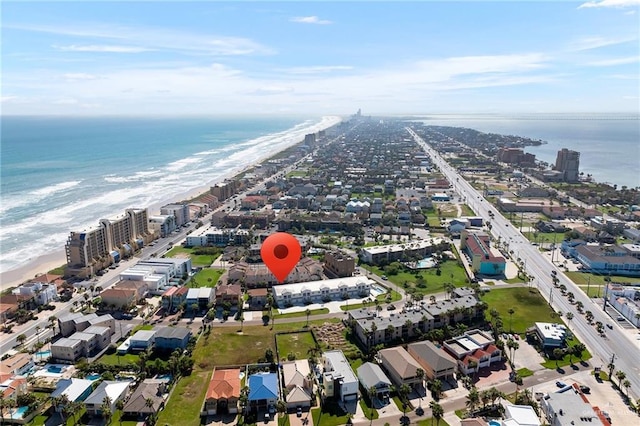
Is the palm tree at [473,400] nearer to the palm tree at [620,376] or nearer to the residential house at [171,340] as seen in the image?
the palm tree at [620,376]

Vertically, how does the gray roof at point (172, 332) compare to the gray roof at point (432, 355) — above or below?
above

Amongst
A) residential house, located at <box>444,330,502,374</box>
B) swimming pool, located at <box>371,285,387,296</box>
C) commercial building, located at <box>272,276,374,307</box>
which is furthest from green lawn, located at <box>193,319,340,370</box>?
residential house, located at <box>444,330,502,374</box>

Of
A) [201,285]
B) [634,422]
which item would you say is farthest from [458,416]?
[201,285]

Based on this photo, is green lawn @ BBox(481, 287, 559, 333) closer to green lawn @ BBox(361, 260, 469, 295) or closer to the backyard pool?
green lawn @ BBox(361, 260, 469, 295)

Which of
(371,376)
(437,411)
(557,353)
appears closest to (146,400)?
(371,376)

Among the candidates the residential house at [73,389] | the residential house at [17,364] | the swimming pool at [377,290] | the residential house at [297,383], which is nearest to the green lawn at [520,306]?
the swimming pool at [377,290]
